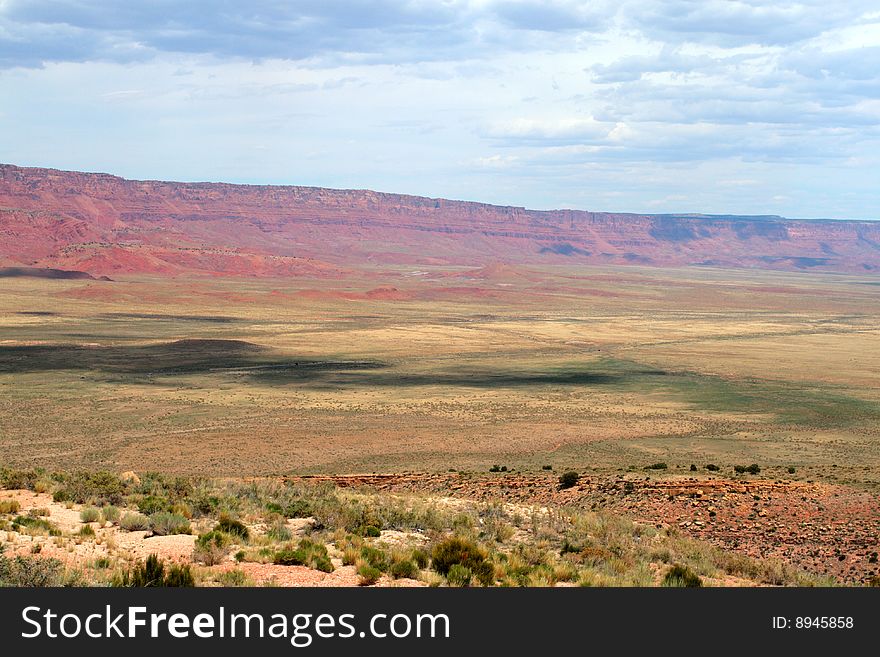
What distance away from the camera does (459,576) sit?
37.1 feet

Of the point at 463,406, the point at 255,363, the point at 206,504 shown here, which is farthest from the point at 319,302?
the point at 206,504

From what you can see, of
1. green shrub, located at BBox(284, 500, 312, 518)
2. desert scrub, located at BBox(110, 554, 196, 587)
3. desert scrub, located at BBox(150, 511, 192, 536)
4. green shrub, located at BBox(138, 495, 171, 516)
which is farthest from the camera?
green shrub, located at BBox(284, 500, 312, 518)

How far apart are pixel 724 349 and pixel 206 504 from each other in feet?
225

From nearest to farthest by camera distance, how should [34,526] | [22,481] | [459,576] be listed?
1. [459,576]
2. [34,526]
3. [22,481]

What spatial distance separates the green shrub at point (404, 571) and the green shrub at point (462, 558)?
0.41 metres

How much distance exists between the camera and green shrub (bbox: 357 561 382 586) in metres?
11.2

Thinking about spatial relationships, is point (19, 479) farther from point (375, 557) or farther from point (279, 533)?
point (375, 557)

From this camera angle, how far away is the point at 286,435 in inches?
1479

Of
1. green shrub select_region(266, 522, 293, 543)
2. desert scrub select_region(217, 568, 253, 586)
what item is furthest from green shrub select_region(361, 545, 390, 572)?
desert scrub select_region(217, 568, 253, 586)

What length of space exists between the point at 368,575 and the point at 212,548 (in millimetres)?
2401

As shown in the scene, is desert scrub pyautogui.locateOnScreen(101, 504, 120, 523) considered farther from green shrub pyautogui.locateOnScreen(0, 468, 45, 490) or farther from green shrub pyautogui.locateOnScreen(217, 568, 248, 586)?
green shrub pyautogui.locateOnScreen(217, 568, 248, 586)

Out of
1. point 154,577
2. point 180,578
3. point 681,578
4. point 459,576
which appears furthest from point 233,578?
point 681,578

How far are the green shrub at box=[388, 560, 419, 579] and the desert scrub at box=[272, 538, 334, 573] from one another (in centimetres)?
83
